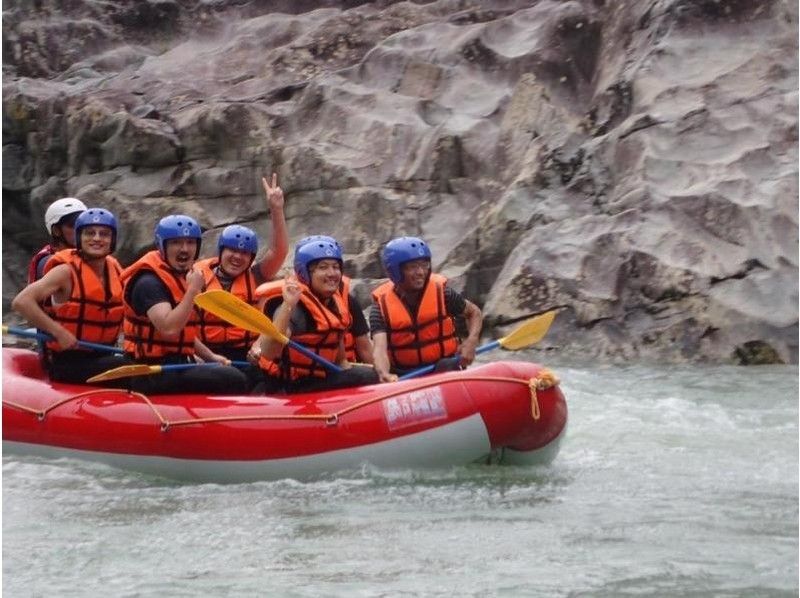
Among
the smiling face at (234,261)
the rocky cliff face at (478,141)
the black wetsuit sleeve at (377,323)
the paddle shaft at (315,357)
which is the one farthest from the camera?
the rocky cliff face at (478,141)

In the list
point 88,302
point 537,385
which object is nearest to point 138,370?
point 88,302

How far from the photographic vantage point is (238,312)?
20.9ft

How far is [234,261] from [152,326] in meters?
0.68

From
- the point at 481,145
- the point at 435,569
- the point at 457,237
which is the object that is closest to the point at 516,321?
the point at 457,237

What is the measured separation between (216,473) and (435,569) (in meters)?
1.91

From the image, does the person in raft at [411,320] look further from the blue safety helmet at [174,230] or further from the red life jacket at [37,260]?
the red life jacket at [37,260]

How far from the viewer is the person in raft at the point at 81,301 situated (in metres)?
6.83

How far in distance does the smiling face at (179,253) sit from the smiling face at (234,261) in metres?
0.52

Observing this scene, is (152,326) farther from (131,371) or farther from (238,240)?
(238,240)

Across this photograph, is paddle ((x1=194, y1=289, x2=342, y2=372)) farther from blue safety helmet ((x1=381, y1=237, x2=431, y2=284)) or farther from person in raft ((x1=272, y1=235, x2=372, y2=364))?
blue safety helmet ((x1=381, y1=237, x2=431, y2=284))

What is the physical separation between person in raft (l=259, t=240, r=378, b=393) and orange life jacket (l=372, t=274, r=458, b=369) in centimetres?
30

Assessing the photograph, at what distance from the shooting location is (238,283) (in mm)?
7207

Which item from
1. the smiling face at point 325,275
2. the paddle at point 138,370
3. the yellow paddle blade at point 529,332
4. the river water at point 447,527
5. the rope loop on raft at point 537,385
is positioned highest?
the smiling face at point 325,275

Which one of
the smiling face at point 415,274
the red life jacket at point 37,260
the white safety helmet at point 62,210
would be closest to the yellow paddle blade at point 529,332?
the smiling face at point 415,274
